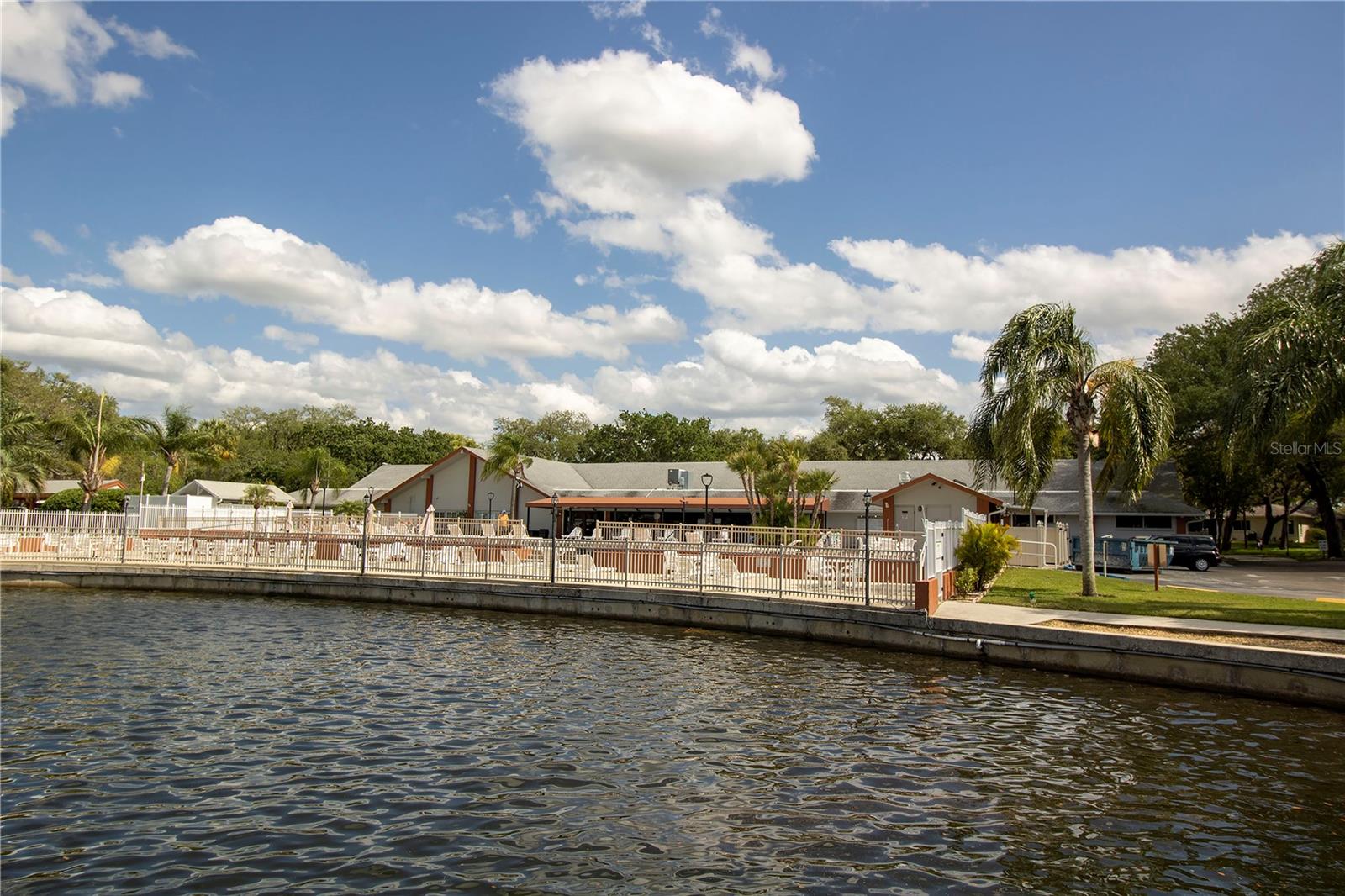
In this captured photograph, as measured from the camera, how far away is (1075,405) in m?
21.9

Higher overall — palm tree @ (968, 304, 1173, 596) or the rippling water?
palm tree @ (968, 304, 1173, 596)

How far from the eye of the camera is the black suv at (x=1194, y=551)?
3619cm

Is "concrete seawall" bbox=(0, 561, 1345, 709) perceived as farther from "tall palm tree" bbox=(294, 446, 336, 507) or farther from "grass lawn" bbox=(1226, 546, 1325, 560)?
"grass lawn" bbox=(1226, 546, 1325, 560)

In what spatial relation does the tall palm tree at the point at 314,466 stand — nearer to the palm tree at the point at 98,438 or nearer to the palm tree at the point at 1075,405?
the palm tree at the point at 98,438

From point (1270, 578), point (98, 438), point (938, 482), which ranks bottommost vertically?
point (1270, 578)

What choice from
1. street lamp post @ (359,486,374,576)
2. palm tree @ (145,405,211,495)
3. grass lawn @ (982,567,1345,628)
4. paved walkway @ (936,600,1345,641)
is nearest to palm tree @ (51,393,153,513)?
palm tree @ (145,405,211,495)

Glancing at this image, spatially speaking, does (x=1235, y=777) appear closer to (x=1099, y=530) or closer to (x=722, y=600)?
(x=722, y=600)

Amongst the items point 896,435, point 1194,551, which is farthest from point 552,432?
point 1194,551

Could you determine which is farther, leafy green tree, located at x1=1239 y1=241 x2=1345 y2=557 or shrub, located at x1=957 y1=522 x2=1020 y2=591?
shrub, located at x1=957 y1=522 x2=1020 y2=591

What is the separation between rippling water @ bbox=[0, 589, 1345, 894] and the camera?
7.37 meters

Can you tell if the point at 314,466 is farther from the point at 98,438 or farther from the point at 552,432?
the point at 552,432

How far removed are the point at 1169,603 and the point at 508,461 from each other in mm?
33711

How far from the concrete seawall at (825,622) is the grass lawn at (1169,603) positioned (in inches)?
137

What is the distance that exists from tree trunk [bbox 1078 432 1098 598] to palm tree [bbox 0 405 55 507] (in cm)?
4322
